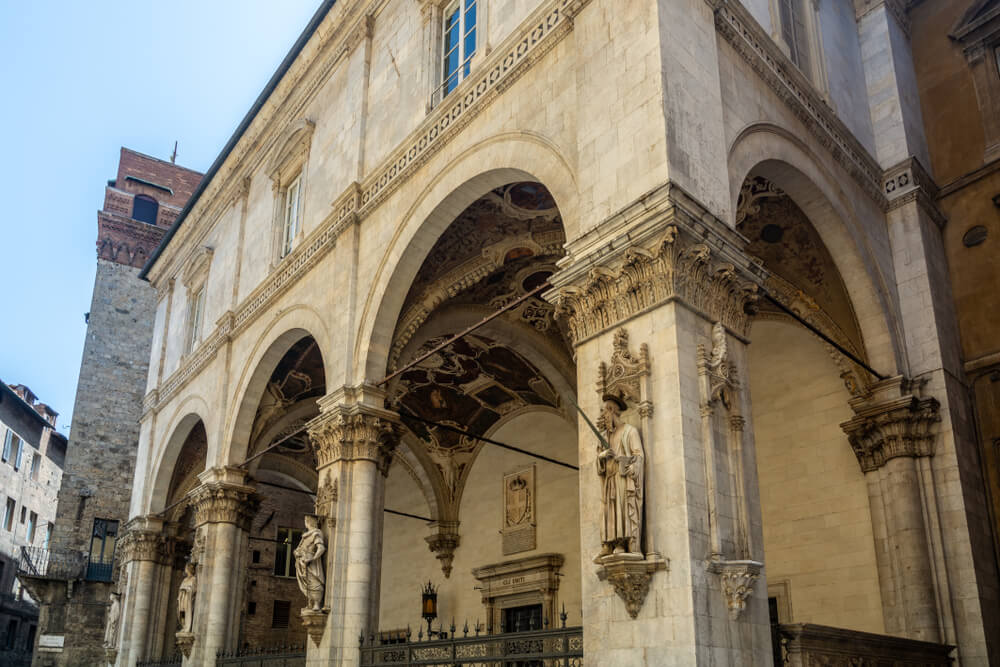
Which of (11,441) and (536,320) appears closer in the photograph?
(536,320)

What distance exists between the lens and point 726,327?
7727 millimetres

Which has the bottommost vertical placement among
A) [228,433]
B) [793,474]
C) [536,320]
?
[793,474]

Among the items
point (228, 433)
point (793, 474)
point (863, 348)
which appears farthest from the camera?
point (228, 433)

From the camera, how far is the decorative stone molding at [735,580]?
6652 millimetres

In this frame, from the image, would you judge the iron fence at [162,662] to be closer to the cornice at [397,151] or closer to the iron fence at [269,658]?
the iron fence at [269,658]

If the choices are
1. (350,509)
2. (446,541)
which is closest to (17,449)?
(446,541)

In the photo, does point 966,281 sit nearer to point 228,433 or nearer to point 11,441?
point 228,433

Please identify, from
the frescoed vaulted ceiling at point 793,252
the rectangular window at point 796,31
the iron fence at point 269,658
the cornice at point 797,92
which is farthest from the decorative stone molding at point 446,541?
the rectangular window at point 796,31

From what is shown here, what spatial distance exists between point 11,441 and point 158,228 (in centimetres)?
1090

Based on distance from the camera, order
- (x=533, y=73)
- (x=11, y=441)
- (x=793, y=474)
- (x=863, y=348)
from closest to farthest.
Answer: (x=533, y=73) < (x=863, y=348) < (x=793, y=474) < (x=11, y=441)

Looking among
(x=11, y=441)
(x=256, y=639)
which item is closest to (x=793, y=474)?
(x=256, y=639)

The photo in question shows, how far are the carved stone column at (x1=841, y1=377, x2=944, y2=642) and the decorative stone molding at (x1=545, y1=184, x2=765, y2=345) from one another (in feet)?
12.9

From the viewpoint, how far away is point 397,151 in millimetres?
12289

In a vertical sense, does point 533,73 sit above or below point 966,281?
above
